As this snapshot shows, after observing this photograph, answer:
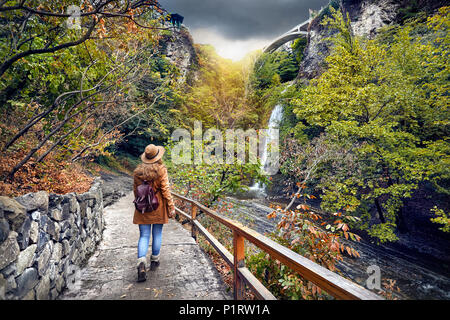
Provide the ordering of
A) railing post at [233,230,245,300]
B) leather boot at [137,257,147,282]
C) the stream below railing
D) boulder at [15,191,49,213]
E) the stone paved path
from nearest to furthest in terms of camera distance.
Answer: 1. boulder at [15,191,49,213]
2. railing post at [233,230,245,300]
3. the stone paved path
4. leather boot at [137,257,147,282]
5. the stream below railing

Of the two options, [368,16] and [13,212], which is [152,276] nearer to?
[13,212]

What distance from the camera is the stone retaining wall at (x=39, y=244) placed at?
160 centimetres

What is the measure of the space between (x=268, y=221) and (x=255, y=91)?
1391cm

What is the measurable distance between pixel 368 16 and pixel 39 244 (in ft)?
70.2

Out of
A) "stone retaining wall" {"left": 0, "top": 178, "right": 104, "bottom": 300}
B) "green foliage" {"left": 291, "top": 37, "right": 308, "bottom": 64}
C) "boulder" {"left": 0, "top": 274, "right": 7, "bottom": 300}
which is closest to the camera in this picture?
"boulder" {"left": 0, "top": 274, "right": 7, "bottom": 300}

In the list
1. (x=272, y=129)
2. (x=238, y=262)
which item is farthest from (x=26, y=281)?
(x=272, y=129)

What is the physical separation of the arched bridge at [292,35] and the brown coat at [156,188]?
100.0 ft

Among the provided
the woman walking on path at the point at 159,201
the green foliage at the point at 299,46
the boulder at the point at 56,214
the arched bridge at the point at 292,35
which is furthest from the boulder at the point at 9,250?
the arched bridge at the point at 292,35

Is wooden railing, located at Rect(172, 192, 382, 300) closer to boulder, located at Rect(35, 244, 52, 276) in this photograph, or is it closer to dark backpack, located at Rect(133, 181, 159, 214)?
dark backpack, located at Rect(133, 181, 159, 214)

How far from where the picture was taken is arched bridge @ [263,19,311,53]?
27772mm

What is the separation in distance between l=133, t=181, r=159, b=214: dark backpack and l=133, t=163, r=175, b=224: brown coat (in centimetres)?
11

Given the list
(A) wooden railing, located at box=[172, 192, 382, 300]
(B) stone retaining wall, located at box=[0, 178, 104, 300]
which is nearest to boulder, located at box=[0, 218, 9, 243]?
(B) stone retaining wall, located at box=[0, 178, 104, 300]

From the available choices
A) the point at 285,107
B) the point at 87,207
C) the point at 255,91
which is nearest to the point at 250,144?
the point at 87,207
